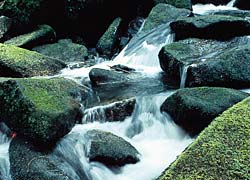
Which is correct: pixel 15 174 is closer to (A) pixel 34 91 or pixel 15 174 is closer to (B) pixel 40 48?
(A) pixel 34 91

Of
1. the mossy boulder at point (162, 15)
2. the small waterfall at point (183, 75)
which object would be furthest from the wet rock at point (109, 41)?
the small waterfall at point (183, 75)

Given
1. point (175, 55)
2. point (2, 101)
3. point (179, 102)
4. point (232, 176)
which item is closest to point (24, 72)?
point (2, 101)

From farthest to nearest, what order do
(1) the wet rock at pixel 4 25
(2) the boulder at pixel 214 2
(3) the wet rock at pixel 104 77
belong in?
(2) the boulder at pixel 214 2 → (1) the wet rock at pixel 4 25 → (3) the wet rock at pixel 104 77

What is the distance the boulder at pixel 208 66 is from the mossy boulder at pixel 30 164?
294 centimetres

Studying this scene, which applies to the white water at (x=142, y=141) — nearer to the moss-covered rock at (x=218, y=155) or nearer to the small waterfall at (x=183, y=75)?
the small waterfall at (x=183, y=75)

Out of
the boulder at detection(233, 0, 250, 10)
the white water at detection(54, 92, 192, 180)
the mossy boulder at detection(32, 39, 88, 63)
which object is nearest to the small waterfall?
the white water at detection(54, 92, 192, 180)

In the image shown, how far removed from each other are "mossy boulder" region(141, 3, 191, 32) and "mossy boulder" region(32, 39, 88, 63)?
171 centimetres

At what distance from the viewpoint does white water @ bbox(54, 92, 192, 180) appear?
204 inches

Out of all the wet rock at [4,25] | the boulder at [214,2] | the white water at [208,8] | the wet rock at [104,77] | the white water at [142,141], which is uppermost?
the boulder at [214,2]

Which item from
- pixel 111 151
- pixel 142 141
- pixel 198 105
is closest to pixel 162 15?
pixel 142 141

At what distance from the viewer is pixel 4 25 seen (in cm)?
1066

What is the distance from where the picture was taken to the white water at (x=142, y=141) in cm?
517

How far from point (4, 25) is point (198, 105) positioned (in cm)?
702

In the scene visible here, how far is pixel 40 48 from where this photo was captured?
32.6ft
